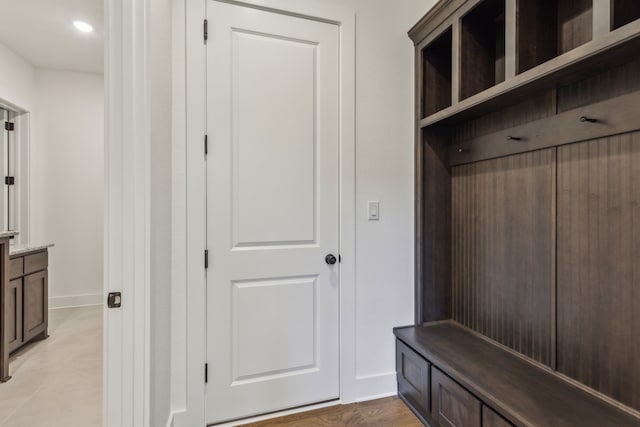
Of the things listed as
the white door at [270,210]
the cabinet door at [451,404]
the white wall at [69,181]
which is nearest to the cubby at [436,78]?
the white door at [270,210]

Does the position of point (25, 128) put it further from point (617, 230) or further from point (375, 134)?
point (617, 230)

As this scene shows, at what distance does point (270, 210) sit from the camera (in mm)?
1775

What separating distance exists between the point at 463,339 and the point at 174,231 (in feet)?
5.46

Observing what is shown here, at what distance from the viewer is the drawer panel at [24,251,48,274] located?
100.0 inches

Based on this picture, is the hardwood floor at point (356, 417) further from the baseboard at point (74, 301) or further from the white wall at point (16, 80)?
the white wall at point (16, 80)

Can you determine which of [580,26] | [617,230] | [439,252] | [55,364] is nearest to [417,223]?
[439,252]

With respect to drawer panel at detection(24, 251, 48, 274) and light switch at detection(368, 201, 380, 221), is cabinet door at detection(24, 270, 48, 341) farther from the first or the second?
light switch at detection(368, 201, 380, 221)

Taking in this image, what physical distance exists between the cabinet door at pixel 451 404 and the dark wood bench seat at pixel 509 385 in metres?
0.02

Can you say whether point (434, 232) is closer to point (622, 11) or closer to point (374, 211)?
point (374, 211)

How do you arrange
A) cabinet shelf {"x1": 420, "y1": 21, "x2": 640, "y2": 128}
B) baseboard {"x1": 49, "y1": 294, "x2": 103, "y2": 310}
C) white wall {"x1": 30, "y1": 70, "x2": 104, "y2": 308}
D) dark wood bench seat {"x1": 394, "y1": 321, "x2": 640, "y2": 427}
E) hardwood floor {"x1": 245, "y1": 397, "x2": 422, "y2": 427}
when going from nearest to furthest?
cabinet shelf {"x1": 420, "y1": 21, "x2": 640, "y2": 128}
dark wood bench seat {"x1": 394, "y1": 321, "x2": 640, "y2": 427}
hardwood floor {"x1": 245, "y1": 397, "x2": 422, "y2": 427}
white wall {"x1": 30, "y1": 70, "x2": 104, "y2": 308}
baseboard {"x1": 49, "y1": 294, "x2": 103, "y2": 310}

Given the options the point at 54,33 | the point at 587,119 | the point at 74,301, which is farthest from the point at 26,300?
the point at 587,119

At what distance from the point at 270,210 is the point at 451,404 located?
1.32 m

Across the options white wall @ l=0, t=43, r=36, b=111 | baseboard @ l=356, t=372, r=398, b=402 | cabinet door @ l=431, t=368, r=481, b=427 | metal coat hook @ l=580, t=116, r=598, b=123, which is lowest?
baseboard @ l=356, t=372, r=398, b=402

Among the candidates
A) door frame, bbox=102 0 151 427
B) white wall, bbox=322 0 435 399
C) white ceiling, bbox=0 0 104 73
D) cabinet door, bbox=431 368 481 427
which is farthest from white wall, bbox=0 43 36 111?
cabinet door, bbox=431 368 481 427
